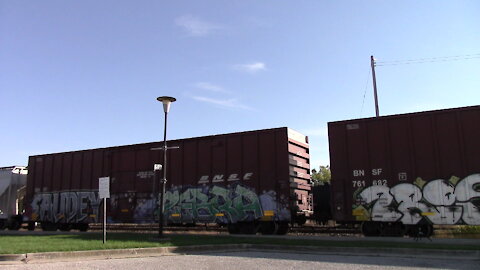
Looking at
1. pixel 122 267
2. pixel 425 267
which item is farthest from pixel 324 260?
pixel 122 267

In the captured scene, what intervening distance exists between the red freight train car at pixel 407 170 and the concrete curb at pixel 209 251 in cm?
361

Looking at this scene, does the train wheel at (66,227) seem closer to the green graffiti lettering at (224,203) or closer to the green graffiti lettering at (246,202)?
the green graffiti lettering at (224,203)

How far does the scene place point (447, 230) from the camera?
1503cm

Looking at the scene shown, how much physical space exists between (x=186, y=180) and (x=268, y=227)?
426 cm

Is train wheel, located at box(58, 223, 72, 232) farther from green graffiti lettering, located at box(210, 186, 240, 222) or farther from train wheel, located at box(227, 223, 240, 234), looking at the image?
train wheel, located at box(227, 223, 240, 234)

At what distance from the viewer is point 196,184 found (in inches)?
707

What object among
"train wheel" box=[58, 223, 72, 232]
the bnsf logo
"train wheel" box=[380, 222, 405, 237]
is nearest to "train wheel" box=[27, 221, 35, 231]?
"train wheel" box=[58, 223, 72, 232]

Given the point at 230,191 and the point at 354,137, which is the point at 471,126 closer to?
the point at 354,137

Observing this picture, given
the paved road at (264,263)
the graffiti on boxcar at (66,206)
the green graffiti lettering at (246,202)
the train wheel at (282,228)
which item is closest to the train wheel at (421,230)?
the paved road at (264,263)

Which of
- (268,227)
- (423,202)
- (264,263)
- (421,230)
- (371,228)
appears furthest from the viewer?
(268,227)

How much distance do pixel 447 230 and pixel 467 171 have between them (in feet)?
9.49

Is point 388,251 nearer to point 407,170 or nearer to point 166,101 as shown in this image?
point 407,170

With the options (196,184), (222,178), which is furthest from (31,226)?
(222,178)

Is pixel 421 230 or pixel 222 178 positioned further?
pixel 222 178
